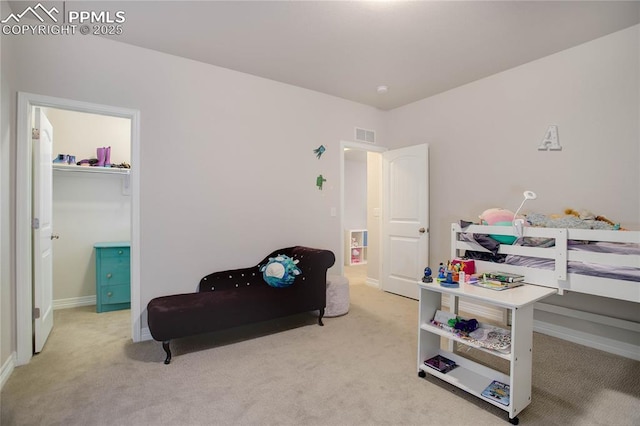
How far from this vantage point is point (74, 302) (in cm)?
368

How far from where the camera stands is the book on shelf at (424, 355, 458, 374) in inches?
80.4

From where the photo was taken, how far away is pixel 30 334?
7.69 feet

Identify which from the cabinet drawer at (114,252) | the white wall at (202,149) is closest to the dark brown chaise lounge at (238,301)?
the white wall at (202,149)

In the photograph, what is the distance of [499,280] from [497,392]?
641 millimetres

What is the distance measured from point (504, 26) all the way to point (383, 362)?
2.69m

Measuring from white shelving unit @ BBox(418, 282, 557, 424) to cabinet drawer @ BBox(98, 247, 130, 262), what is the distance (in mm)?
3256

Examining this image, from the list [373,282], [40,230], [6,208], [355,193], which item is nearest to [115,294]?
[40,230]

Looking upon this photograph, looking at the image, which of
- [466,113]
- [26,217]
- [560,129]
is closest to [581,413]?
[560,129]

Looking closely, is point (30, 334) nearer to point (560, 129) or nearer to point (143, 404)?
point (143, 404)

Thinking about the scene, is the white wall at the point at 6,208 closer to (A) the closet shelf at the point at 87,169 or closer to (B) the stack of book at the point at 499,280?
(A) the closet shelf at the point at 87,169

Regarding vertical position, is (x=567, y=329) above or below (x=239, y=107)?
below

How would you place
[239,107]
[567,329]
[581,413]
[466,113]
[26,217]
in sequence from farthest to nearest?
[466,113] → [239,107] → [567,329] → [26,217] → [581,413]

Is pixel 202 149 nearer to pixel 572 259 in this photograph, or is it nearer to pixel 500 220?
pixel 500 220

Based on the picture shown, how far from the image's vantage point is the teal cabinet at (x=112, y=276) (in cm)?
348
